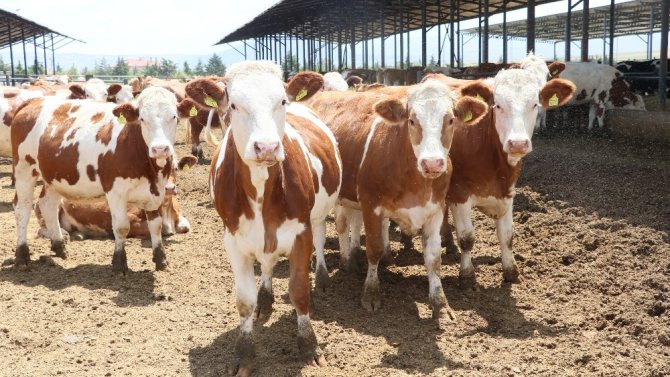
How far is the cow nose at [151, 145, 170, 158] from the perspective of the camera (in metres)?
6.70

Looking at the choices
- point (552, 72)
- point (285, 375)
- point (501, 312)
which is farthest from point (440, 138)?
point (552, 72)

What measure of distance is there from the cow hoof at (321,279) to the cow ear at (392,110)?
172 centimetres

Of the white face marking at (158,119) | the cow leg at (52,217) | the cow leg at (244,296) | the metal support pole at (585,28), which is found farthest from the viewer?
the metal support pole at (585,28)

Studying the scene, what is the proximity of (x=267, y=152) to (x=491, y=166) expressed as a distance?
305 cm

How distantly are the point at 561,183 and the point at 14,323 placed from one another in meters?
6.87

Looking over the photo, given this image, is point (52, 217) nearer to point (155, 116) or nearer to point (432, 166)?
point (155, 116)

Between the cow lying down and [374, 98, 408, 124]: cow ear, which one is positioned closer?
[374, 98, 408, 124]: cow ear

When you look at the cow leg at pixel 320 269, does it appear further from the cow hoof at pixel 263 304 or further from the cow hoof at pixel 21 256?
the cow hoof at pixel 21 256

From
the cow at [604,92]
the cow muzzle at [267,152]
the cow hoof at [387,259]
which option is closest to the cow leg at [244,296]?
the cow muzzle at [267,152]

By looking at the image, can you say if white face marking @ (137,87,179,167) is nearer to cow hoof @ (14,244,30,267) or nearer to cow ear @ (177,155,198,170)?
A: cow ear @ (177,155,198,170)

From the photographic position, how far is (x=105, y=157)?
7.19m

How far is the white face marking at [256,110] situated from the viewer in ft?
13.3

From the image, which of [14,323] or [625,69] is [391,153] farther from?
[625,69]

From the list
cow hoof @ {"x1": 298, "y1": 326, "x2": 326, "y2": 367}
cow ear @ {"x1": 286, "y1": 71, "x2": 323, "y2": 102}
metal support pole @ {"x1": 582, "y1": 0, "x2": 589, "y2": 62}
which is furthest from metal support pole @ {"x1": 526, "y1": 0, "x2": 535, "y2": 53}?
cow hoof @ {"x1": 298, "y1": 326, "x2": 326, "y2": 367}
